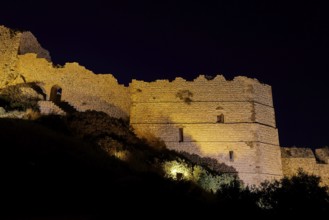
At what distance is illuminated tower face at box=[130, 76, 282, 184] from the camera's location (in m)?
20.1

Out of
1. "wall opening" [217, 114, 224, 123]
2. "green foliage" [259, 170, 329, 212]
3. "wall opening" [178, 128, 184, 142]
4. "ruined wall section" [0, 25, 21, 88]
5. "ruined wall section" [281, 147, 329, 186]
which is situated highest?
"ruined wall section" [0, 25, 21, 88]

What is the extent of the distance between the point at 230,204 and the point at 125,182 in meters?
2.95

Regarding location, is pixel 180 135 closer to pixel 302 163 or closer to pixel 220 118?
pixel 220 118

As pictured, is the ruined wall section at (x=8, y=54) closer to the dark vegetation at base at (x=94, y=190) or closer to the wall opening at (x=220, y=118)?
the dark vegetation at base at (x=94, y=190)

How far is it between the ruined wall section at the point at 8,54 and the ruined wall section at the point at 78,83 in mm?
341

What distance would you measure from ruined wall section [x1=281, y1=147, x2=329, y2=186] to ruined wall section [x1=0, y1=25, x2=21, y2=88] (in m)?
16.8

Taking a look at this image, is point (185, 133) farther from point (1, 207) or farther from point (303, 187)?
point (1, 207)

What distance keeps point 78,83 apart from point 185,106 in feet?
20.7

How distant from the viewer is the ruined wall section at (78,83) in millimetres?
20859

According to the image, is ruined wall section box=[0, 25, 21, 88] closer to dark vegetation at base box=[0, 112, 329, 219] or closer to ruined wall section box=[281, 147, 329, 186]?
dark vegetation at base box=[0, 112, 329, 219]

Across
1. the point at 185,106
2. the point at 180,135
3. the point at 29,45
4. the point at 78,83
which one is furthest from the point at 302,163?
the point at 29,45

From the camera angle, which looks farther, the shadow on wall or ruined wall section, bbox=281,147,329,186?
ruined wall section, bbox=281,147,329,186

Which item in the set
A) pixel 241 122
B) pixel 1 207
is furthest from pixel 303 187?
pixel 241 122

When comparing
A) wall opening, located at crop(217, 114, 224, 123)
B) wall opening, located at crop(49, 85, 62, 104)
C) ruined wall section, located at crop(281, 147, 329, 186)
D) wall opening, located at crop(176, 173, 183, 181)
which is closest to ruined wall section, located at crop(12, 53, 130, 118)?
wall opening, located at crop(49, 85, 62, 104)
